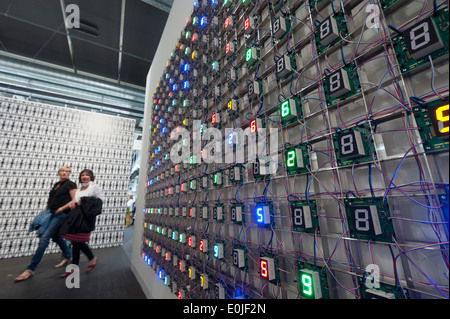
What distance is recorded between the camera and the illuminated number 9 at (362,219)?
32.8 inches

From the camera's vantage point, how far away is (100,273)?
3607 mm

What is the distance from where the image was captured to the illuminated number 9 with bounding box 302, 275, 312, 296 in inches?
39.1

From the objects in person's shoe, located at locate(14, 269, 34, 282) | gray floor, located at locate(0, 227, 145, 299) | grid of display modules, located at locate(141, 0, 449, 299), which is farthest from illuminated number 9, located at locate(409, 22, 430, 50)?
person's shoe, located at locate(14, 269, 34, 282)

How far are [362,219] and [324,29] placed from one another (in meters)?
0.94

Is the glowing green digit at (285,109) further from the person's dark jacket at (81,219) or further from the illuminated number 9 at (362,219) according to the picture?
the person's dark jacket at (81,219)

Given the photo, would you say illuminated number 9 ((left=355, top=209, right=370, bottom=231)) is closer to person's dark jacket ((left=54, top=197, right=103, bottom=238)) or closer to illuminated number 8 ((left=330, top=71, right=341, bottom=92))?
illuminated number 8 ((left=330, top=71, right=341, bottom=92))

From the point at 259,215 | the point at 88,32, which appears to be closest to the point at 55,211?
the point at 259,215

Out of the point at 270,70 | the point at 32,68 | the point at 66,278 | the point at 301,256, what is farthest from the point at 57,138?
the point at 301,256

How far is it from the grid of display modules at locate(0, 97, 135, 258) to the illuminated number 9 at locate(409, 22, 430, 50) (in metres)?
6.63

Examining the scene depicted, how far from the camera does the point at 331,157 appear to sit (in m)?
1.07

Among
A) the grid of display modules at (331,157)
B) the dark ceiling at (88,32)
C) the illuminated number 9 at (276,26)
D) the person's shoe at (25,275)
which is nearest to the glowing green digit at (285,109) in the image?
the grid of display modules at (331,157)

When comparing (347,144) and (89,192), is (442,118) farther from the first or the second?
(89,192)
